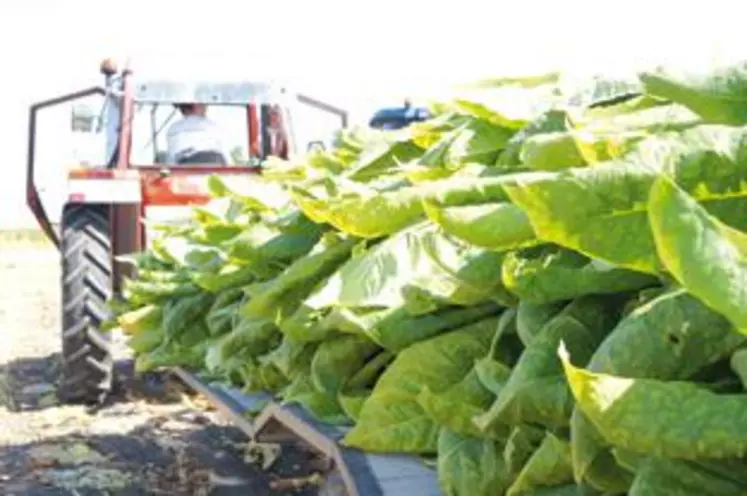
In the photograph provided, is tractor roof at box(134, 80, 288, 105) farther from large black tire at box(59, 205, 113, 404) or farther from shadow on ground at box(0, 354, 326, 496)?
shadow on ground at box(0, 354, 326, 496)

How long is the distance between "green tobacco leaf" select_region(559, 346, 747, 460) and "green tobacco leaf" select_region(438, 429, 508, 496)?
→ 0.52 m

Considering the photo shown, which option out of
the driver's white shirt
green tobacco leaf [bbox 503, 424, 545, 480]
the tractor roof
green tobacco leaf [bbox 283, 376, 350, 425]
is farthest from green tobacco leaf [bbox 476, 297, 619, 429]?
the driver's white shirt

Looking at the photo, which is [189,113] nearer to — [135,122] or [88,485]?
[135,122]

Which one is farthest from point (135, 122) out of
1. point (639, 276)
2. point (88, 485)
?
point (639, 276)

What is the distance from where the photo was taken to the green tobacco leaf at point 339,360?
243 centimetres

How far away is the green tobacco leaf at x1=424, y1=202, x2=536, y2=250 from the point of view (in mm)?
1418

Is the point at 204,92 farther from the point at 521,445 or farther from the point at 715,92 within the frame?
the point at 715,92

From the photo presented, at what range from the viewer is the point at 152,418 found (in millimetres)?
6742

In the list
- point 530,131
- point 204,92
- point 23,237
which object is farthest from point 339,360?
point 23,237

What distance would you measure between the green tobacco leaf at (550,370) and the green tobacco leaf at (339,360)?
81 centimetres

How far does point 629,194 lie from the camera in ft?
3.67

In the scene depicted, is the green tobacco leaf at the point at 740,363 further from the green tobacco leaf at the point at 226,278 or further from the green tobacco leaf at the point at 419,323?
the green tobacco leaf at the point at 226,278

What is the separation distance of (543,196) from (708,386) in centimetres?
34

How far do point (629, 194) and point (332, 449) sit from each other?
129 centimetres
